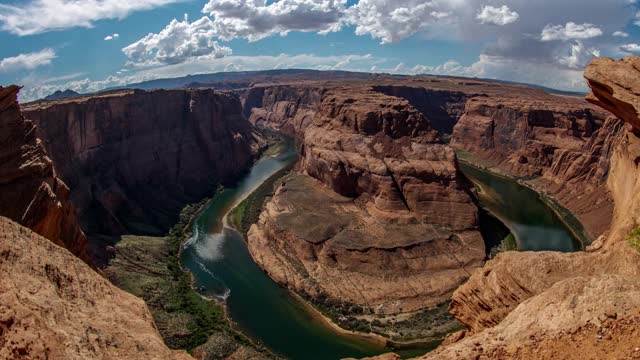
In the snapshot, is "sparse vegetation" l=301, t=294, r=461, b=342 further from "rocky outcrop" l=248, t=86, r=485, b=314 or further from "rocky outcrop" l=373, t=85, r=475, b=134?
"rocky outcrop" l=373, t=85, r=475, b=134

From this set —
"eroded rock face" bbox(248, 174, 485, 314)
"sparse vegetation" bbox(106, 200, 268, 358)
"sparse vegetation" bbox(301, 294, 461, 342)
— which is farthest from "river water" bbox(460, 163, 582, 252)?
"sparse vegetation" bbox(106, 200, 268, 358)

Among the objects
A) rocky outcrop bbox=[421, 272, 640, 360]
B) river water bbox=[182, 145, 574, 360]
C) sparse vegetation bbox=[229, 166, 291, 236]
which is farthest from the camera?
sparse vegetation bbox=[229, 166, 291, 236]

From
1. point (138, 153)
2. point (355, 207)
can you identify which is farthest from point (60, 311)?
point (138, 153)

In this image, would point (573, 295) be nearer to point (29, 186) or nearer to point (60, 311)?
point (60, 311)

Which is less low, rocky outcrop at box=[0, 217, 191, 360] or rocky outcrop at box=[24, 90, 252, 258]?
rocky outcrop at box=[0, 217, 191, 360]

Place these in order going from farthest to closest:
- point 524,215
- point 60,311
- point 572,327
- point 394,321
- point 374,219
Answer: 1. point 524,215
2. point 374,219
3. point 394,321
4. point 60,311
5. point 572,327

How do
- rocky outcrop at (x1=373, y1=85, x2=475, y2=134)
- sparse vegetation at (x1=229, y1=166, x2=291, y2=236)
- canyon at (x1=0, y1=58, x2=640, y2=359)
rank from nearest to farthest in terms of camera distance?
canyon at (x1=0, y1=58, x2=640, y2=359) → sparse vegetation at (x1=229, y1=166, x2=291, y2=236) → rocky outcrop at (x1=373, y1=85, x2=475, y2=134)

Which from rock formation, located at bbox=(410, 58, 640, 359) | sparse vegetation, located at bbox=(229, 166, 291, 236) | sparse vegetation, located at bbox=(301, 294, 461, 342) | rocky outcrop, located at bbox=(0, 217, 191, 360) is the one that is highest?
rocky outcrop, located at bbox=(0, 217, 191, 360)

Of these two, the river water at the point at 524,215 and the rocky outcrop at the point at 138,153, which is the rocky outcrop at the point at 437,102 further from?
the rocky outcrop at the point at 138,153
